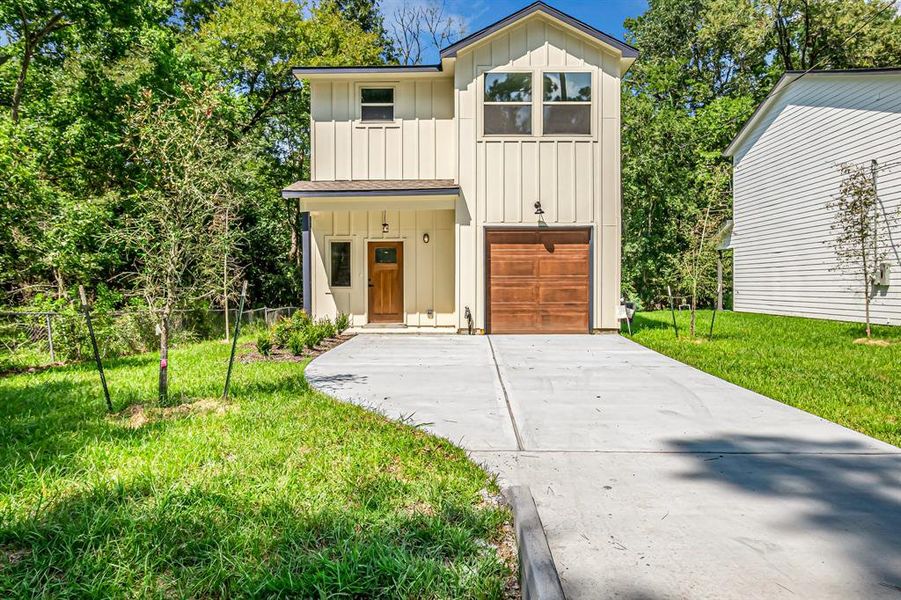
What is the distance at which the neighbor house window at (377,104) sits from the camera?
38.1 feet

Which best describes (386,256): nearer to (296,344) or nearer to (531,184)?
(531,184)

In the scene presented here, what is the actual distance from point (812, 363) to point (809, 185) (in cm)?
906

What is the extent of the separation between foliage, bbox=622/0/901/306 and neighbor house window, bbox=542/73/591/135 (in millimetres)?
11098

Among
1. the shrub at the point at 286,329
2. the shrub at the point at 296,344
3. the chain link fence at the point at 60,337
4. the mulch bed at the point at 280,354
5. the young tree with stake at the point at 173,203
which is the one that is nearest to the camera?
the young tree with stake at the point at 173,203

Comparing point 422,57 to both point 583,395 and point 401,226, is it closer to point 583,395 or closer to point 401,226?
point 401,226

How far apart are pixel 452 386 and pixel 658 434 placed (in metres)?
2.47

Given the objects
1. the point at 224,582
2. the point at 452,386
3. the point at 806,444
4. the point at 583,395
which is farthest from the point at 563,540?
the point at 452,386

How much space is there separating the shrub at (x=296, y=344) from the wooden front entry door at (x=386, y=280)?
3657 millimetres

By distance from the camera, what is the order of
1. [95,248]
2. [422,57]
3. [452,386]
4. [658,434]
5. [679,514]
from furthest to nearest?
[422,57] < [95,248] < [452,386] < [658,434] < [679,514]

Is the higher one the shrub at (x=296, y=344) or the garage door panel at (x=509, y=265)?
the garage door panel at (x=509, y=265)

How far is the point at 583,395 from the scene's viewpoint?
17.6ft

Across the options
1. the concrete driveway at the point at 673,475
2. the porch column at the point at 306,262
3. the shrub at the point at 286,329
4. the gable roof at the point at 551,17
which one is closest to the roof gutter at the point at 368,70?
the gable roof at the point at 551,17

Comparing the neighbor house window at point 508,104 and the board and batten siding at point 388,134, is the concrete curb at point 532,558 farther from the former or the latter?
the board and batten siding at point 388,134

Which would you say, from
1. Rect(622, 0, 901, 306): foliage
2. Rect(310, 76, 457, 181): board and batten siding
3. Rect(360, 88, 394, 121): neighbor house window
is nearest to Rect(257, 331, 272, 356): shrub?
Rect(310, 76, 457, 181): board and batten siding
